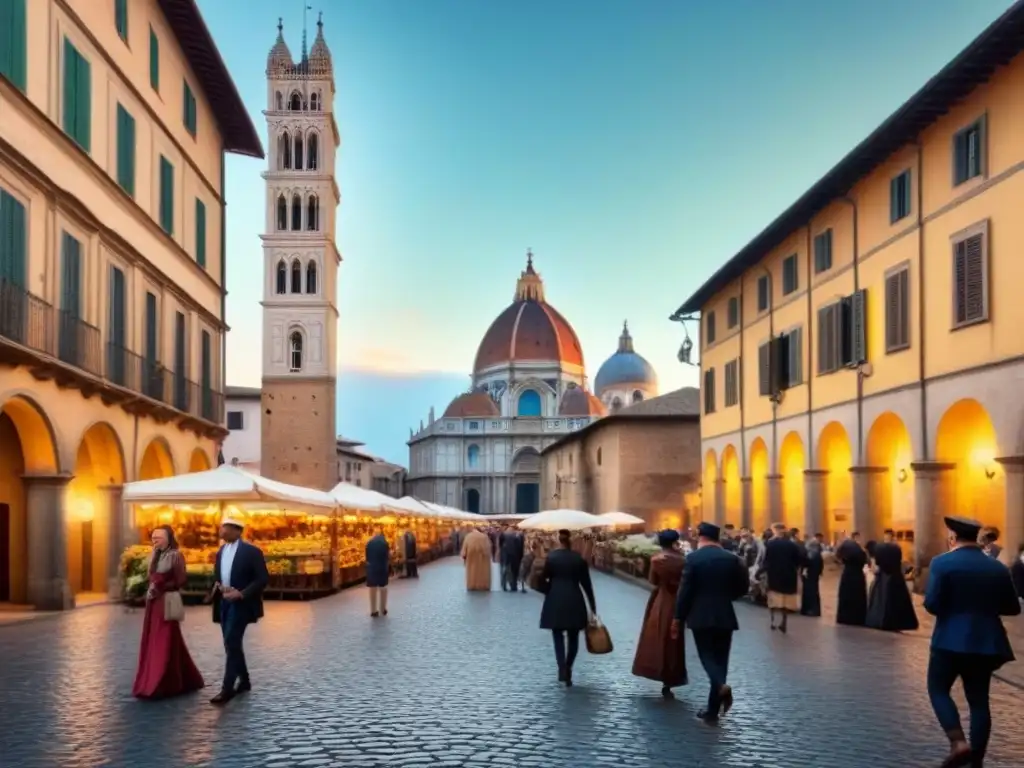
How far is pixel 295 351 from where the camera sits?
70812 mm

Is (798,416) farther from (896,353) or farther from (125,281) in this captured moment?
(125,281)

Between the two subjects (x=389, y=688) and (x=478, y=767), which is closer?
(x=478, y=767)

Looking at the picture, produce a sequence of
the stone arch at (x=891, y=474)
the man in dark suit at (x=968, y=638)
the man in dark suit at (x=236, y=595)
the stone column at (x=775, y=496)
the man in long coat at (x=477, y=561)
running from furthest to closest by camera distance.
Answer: the stone column at (x=775, y=496) → the man in long coat at (x=477, y=561) → the stone arch at (x=891, y=474) → the man in dark suit at (x=236, y=595) → the man in dark suit at (x=968, y=638)

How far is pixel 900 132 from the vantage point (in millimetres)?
24953

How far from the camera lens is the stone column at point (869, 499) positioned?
94.2 feet

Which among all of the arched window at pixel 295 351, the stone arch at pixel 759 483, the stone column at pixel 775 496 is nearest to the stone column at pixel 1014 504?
the stone column at pixel 775 496

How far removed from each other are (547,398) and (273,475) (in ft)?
215

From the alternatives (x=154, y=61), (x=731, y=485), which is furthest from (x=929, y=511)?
(x=731, y=485)

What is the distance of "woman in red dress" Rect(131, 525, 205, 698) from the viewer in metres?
11.1

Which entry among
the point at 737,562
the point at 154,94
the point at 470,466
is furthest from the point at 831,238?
the point at 470,466

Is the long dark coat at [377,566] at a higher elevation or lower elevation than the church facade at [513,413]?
lower

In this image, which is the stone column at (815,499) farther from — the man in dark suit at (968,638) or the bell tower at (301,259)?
the bell tower at (301,259)

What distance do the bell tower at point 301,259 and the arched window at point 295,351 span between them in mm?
56

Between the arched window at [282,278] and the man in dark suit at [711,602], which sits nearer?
the man in dark suit at [711,602]
